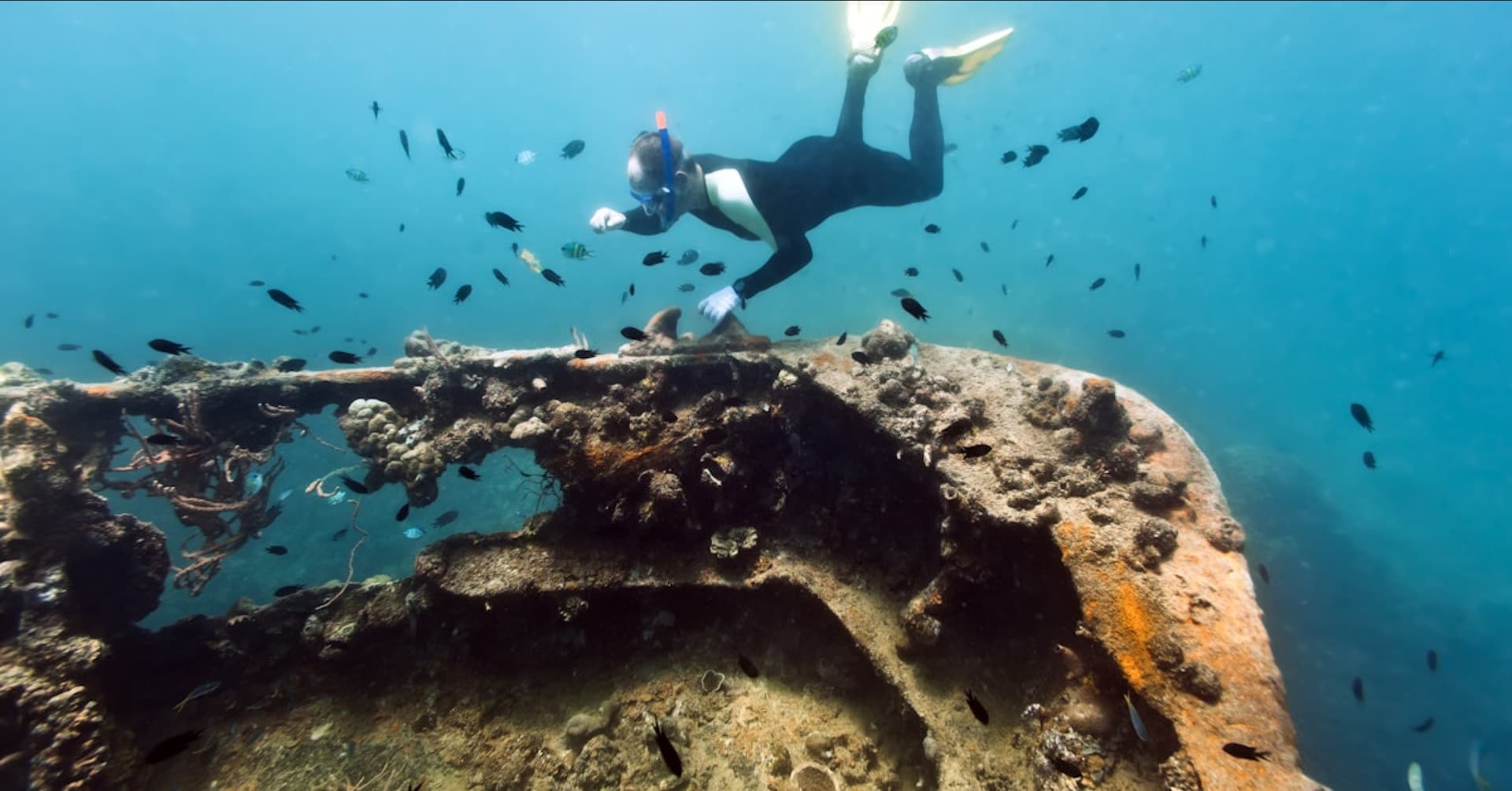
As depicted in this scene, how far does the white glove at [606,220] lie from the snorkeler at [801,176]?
0.04ft

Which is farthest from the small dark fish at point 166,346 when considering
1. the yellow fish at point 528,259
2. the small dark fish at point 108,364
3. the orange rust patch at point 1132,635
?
the orange rust patch at point 1132,635

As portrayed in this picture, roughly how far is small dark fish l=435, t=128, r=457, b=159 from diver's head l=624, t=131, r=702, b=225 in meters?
3.71

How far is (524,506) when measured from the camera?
23.1 metres

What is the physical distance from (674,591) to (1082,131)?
854 cm

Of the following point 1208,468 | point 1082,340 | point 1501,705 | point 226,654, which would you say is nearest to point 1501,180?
point 1082,340

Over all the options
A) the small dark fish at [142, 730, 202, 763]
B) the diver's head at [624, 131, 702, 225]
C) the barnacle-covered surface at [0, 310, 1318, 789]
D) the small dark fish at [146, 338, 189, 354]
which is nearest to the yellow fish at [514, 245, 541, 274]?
the barnacle-covered surface at [0, 310, 1318, 789]

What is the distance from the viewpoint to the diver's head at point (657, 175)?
6.39m

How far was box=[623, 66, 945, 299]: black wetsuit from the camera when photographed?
718 cm

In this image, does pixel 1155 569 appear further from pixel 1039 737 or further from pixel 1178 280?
pixel 1178 280

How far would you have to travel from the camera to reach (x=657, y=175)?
A: 645 cm

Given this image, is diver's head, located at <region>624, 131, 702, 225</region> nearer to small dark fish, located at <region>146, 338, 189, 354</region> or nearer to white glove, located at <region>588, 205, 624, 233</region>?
white glove, located at <region>588, 205, 624, 233</region>

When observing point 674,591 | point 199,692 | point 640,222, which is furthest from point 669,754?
point 640,222

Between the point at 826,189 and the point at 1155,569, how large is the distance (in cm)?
611

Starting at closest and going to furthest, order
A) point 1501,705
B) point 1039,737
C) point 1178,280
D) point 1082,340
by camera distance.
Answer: point 1039,737 → point 1501,705 → point 1082,340 → point 1178,280
